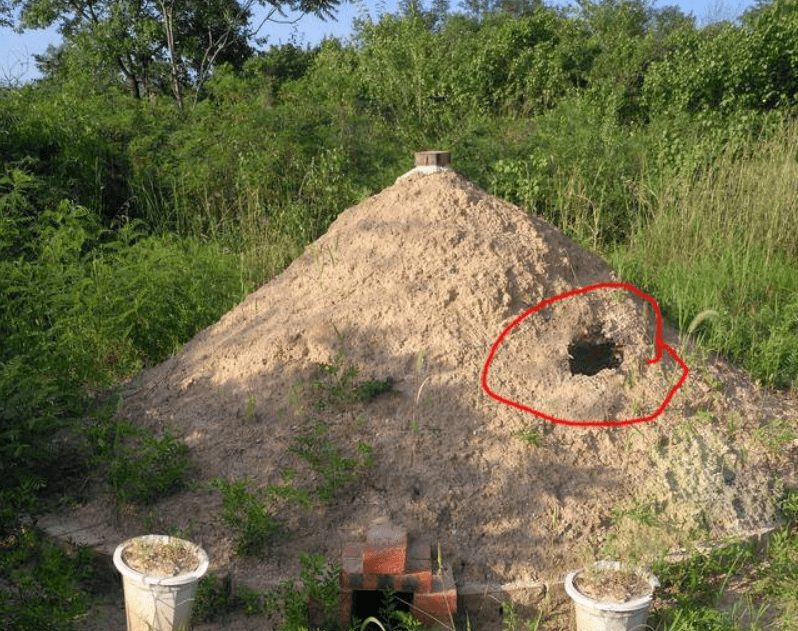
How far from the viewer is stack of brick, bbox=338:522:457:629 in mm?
3256

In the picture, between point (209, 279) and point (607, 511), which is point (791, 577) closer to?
point (607, 511)

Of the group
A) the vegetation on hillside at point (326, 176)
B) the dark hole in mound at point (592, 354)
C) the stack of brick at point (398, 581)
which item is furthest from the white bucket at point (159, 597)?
the dark hole in mound at point (592, 354)

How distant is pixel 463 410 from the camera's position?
155 inches

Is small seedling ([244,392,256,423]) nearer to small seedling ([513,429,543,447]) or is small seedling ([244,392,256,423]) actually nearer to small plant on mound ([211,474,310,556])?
small plant on mound ([211,474,310,556])

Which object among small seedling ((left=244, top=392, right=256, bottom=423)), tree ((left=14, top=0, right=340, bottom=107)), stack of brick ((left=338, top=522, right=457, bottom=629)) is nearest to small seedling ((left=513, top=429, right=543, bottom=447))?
stack of brick ((left=338, top=522, right=457, bottom=629))

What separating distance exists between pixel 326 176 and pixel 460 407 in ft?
15.3

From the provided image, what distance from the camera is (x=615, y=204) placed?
8.22 m

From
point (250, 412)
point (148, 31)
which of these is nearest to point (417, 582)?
point (250, 412)

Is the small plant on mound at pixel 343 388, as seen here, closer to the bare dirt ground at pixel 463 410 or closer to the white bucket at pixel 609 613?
the bare dirt ground at pixel 463 410

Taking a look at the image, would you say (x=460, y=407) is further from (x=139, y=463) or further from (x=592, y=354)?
(x=139, y=463)

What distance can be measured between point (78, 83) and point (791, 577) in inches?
396

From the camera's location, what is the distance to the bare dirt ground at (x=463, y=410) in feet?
11.9

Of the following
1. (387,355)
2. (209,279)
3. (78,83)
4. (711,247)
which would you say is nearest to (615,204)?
(711,247)

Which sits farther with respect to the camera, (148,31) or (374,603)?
(148,31)
